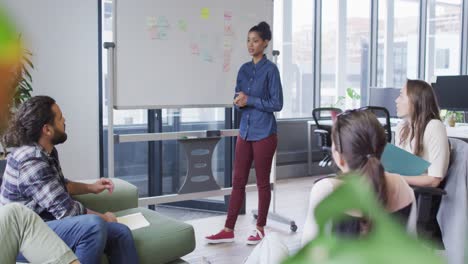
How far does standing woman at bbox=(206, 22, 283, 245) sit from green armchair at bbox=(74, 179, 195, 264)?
0.79 meters

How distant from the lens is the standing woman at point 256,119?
3.33 meters

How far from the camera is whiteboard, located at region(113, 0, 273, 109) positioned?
335 cm

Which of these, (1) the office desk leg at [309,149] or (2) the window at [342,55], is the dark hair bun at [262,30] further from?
(2) the window at [342,55]

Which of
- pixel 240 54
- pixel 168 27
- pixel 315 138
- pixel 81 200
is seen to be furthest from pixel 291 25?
pixel 81 200

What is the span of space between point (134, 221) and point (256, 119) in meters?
1.14

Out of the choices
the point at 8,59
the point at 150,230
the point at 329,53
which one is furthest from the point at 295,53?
the point at 8,59

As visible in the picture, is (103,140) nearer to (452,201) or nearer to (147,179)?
(147,179)

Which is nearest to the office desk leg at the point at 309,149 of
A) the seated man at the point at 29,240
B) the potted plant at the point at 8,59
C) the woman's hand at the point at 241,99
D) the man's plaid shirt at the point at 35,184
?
the woman's hand at the point at 241,99

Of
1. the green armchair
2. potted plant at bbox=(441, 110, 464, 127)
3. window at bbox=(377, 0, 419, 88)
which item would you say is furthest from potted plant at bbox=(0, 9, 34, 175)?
window at bbox=(377, 0, 419, 88)

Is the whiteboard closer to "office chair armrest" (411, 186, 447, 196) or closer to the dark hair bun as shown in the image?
the dark hair bun

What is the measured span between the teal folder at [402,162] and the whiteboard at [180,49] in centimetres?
177

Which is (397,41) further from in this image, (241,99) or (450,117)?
(241,99)

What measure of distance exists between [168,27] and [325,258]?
3437 millimetres

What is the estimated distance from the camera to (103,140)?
12.1 feet
